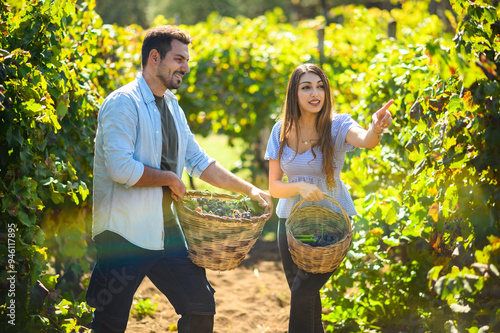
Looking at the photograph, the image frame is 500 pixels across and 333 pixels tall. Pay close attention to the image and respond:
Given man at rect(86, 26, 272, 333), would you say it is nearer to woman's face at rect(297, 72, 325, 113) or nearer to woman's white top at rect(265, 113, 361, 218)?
woman's white top at rect(265, 113, 361, 218)

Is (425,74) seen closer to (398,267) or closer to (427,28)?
(398,267)

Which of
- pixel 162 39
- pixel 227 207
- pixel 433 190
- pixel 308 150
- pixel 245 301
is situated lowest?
pixel 245 301

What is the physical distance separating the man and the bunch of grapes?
27cm

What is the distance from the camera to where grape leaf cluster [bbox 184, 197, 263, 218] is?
2.84m

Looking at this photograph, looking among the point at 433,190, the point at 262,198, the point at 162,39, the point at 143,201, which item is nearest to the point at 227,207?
the point at 262,198

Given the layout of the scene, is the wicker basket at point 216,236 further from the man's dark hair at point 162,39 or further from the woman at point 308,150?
the man's dark hair at point 162,39

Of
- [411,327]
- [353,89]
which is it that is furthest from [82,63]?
[411,327]

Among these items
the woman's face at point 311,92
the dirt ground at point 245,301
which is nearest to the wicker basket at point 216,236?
the woman's face at point 311,92

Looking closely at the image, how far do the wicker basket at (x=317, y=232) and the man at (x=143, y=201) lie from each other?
8.9 inches

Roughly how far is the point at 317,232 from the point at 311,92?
0.84 metres

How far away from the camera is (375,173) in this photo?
4152 mm

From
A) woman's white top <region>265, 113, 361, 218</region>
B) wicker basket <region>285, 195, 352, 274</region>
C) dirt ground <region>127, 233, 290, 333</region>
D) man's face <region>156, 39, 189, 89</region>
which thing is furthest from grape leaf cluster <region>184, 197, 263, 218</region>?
dirt ground <region>127, 233, 290, 333</region>

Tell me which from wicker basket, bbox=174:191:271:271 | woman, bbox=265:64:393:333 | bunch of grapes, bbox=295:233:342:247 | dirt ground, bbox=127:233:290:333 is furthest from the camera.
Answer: dirt ground, bbox=127:233:290:333

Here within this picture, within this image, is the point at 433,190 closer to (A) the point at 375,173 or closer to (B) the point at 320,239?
(B) the point at 320,239
